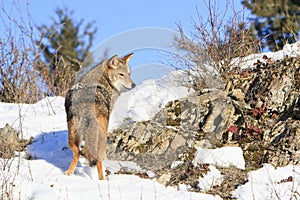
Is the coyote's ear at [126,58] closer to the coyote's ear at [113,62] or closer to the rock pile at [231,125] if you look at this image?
the coyote's ear at [113,62]

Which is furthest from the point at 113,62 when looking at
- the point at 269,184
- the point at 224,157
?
the point at 269,184

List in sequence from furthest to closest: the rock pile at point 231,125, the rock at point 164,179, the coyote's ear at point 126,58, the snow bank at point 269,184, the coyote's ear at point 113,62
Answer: the coyote's ear at point 126,58 < the coyote's ear at point 113,62 < the rock pile at point 231,125 < the rock at point 164,179 < the snow bank at point 269,184

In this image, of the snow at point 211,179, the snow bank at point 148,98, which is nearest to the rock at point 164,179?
the snow at point 211,179

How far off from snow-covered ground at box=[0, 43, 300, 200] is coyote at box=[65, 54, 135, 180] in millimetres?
311

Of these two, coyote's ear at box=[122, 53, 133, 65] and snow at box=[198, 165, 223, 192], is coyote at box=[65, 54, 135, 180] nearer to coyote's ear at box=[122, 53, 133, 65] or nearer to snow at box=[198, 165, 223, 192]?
coyote's ear at box=[122, 53, 133, 65]

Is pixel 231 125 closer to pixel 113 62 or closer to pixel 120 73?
pixel 120 73

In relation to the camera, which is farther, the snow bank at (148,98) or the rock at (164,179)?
the snow bank at (148,98)

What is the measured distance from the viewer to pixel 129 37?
817 centimetres

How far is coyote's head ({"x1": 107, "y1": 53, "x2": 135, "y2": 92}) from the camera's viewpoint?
23.6 feet

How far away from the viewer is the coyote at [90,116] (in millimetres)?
6449

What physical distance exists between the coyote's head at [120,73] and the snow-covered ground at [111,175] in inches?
39.9

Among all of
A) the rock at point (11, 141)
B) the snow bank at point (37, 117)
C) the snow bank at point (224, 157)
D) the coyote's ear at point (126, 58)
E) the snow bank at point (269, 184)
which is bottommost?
the snow bank at point (269, 184)

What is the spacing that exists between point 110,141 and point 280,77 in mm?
2724

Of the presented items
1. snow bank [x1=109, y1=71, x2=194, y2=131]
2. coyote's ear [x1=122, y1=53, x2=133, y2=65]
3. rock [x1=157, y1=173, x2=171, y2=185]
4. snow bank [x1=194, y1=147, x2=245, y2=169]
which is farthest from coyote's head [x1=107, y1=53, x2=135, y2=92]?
rock [x1=157, y1=173, x2=171, y2=185]
